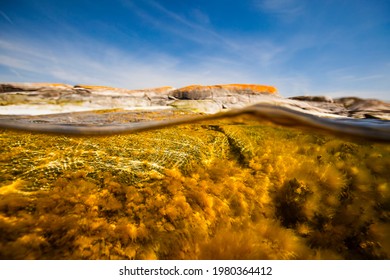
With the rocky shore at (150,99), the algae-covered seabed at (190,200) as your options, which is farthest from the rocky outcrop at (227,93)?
the algae-covered seabed at (190,200)

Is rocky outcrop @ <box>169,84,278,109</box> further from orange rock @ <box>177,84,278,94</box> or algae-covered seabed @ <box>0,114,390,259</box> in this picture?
algae-covered seabed @ <box>0,114,390,259</box>

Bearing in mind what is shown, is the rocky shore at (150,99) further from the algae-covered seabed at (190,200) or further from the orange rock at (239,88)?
the algae-covered seabed at (190,200)

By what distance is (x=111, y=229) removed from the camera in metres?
2.23

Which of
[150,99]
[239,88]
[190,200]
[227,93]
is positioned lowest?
[190,200]

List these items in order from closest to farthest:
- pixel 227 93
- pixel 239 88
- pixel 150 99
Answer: pixel 150 99 < pixel 227 93 < pixel 239 88

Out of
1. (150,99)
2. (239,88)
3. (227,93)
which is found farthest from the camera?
(239,88)

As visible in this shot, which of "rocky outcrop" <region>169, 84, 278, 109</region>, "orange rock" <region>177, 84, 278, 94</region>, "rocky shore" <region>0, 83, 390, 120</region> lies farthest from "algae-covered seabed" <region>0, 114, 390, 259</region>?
"orange rock" <region>177, 84, 278, 94</region>

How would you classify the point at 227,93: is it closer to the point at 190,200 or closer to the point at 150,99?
the point at 150,99

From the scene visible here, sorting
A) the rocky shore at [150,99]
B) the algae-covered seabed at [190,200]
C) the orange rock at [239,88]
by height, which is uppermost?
the orange rock at [239,88]

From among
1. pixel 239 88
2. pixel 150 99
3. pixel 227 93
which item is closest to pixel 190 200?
pixel 150 99

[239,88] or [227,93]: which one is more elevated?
[239,88]

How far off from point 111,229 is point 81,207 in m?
0.50

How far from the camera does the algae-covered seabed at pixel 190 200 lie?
2.12 metres

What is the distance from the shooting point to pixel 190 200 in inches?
107
